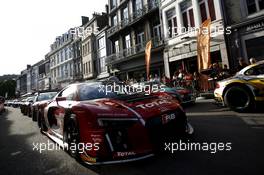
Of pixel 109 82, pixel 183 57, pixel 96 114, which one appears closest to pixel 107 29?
pixel 183 57

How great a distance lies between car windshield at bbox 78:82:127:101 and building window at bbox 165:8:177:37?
1471cm

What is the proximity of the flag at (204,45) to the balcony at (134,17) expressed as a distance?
7671 mm

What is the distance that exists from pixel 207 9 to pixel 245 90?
11.2 meters

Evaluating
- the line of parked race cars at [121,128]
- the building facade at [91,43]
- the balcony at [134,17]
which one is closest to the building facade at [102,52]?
the building facade at [91,43]

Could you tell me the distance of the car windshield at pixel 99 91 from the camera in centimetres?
406

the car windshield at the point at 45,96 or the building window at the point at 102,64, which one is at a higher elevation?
the building window at the point at 102,64

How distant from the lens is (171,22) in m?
18.7

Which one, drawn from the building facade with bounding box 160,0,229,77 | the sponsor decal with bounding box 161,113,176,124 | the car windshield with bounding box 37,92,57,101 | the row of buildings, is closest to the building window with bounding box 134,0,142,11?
the row of buildings

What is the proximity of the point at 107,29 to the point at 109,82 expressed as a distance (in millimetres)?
25992

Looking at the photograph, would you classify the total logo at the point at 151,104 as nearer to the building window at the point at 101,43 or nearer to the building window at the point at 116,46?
the building window at the point at 116,46

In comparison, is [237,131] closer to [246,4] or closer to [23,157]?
[23,157]

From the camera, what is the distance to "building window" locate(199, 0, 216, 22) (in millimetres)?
15073

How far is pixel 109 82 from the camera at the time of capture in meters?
4.74

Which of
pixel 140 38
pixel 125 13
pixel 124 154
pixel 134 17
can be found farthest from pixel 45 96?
pixel 125 13
